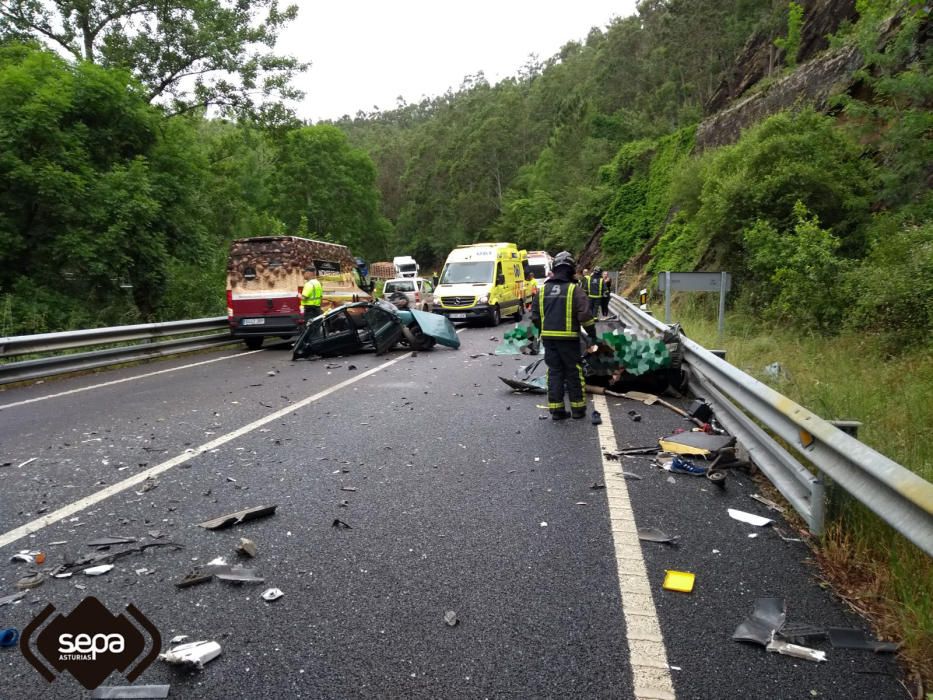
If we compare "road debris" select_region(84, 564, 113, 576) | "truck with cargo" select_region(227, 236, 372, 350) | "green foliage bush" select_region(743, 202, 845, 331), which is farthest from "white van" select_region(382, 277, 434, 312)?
"road debris" select_region(84, 564, 113, 576)

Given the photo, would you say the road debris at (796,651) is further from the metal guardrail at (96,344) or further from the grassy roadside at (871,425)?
the metal guardrail at (96,344)

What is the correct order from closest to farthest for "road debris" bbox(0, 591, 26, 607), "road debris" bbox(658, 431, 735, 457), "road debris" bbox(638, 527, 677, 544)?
"road debris" bbox(0, 591, 26, 607)
"road debris" bbox(638, 527, 677, 544)
"road debris" bbox(658, 431, 735, 457)

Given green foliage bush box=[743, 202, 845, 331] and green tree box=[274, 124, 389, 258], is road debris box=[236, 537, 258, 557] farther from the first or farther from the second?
green tree box=[274, 124, 389, 258]

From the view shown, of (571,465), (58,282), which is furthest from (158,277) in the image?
(571,465)

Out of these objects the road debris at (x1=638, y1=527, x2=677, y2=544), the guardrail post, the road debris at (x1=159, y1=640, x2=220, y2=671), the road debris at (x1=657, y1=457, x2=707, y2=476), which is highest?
the guardrail post

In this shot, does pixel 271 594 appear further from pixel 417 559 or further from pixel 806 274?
pixel 806 274

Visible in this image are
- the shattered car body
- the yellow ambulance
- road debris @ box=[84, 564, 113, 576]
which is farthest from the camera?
the yellow ambulance

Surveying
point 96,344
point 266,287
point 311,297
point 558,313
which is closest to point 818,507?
point 558,313

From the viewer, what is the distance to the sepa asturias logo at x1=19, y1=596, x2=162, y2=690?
2.06 meters

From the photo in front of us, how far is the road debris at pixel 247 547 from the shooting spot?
342 cm

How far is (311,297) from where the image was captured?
1452cm

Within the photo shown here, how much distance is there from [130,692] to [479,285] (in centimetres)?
1743

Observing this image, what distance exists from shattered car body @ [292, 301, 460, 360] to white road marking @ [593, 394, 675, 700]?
348 inches

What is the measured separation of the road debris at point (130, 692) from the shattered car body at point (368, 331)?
10317 mm
